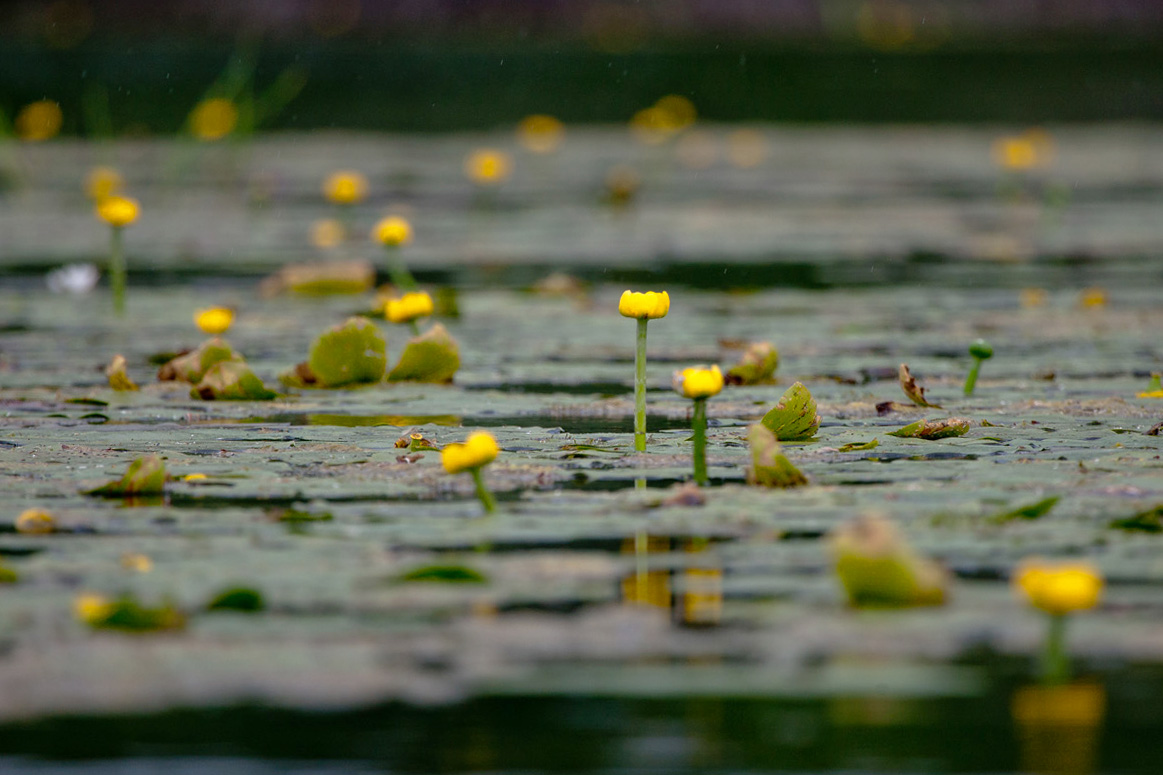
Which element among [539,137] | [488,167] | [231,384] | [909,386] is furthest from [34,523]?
[539,137]

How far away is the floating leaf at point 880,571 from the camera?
1549 mm

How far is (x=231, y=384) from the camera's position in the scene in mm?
2820

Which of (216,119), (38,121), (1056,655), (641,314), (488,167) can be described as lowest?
(1056,655)

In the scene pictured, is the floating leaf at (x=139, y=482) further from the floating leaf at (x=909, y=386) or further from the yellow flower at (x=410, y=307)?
the floating leaf at (x=909, y=386)

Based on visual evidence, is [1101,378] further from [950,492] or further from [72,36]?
[72,36]

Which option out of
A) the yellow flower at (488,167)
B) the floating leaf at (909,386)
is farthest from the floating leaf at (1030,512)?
the yellow flower at (488,167)

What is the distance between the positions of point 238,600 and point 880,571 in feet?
2.01

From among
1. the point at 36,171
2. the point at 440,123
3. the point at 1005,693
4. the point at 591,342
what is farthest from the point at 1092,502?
the point at 440,123

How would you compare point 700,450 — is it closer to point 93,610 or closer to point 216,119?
point 93,610

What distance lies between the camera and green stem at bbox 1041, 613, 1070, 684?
1406 millimetres

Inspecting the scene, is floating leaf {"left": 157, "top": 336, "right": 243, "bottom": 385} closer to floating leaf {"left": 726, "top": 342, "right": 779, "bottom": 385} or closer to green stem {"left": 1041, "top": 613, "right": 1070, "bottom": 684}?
floating leaf {"left": 726, "top": 342, "right": 779, "bottom": 385}

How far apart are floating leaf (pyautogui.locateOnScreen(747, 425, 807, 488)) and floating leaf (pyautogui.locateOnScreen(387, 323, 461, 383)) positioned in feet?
3.21

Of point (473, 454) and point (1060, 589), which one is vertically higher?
point (473, 454)

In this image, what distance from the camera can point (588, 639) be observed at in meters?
1.54
